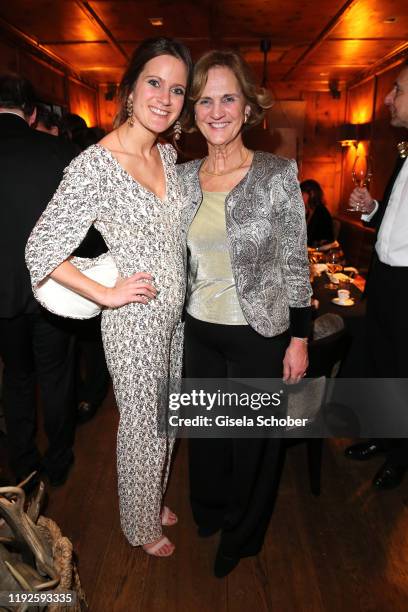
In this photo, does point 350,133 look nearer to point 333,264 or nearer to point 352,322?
point 333,264

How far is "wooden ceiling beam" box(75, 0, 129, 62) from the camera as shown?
442 cm

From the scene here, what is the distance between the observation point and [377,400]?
2.80 meters

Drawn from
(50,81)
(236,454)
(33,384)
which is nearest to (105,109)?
(50,81)

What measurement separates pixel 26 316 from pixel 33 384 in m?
0.38

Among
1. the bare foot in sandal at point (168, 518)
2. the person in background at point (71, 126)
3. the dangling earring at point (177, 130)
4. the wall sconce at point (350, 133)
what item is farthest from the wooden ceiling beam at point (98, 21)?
the bare foot in sandal at point (168, 518)

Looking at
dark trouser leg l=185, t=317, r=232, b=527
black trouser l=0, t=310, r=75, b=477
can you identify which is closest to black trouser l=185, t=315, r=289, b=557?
dark trouser leg l=185, t=317, r=232, b=527

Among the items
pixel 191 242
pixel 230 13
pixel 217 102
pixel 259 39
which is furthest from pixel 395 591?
pixel 259 39

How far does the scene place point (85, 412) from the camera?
310cm

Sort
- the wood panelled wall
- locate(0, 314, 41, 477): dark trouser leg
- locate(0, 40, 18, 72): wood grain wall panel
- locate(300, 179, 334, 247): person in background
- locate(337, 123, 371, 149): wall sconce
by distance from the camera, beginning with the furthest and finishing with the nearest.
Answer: locate(337, 123, 371, 149): wall sconce → locate(300, 179, 334, 247): person in background → the wood panelled wall → locate(0, 40, 18, 72): wood grain wall panel → locate(0, 314, 41, 477): dark trouser leg

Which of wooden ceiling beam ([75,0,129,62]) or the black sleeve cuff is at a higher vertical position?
wooden ceiling beam ([75,0,129,62])

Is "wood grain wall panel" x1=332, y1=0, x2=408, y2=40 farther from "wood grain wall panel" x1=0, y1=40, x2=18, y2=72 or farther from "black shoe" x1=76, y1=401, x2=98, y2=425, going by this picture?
"black shoe" x1=76, y1=401, x2=98, y2=425

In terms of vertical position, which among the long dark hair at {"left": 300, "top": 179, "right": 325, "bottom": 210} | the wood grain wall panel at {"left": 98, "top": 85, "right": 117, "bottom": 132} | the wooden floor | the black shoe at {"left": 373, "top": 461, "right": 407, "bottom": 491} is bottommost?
the wooden floor

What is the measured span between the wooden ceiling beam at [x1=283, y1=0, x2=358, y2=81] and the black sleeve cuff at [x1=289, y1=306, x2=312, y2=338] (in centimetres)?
400

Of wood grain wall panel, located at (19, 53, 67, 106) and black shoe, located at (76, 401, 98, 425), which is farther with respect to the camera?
wood grain wall panel, located at (19, 53, 67, 106)
